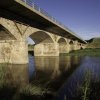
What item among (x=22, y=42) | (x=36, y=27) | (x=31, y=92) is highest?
(x=36, y=27)

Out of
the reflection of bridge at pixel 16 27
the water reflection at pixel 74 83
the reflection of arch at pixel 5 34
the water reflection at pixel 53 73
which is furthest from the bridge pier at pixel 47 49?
the water reflection at pixel 74 83

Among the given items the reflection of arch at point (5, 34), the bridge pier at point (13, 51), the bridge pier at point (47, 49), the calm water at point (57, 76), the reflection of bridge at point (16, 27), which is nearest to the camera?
the calm water at point (57, 76)

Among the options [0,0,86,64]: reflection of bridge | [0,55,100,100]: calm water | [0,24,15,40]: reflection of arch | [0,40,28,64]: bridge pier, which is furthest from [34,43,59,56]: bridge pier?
[0,55,100,100]: calm water

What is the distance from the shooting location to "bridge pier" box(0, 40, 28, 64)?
29922mm

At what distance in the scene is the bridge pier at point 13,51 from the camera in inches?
1178

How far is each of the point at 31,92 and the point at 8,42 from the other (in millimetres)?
19666

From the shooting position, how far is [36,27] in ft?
120

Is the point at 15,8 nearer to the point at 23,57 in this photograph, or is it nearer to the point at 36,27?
the point at 23,57

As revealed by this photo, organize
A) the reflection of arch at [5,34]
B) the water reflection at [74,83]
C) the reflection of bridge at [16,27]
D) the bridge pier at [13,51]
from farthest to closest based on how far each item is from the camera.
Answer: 1. the bridge pier at [13,51]
2. the reflection of arch at [5,34]
3. the reflection of bridge at [16,27]
4. the water reflection at [74,83]

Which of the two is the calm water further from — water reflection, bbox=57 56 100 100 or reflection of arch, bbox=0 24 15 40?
reflection of arch, bbox=0 24 15 40

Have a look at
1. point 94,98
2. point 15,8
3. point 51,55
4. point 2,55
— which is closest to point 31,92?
point 94,98

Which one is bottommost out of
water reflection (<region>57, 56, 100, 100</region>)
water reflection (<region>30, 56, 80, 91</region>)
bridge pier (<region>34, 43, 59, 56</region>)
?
water reflection (<region>30, 56, 80, 91</region>)

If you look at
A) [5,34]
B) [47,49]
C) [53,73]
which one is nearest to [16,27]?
[5,34]

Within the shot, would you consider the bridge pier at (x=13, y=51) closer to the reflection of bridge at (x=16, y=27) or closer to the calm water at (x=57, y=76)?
the reflection of bridge at (x=16, y=27)
